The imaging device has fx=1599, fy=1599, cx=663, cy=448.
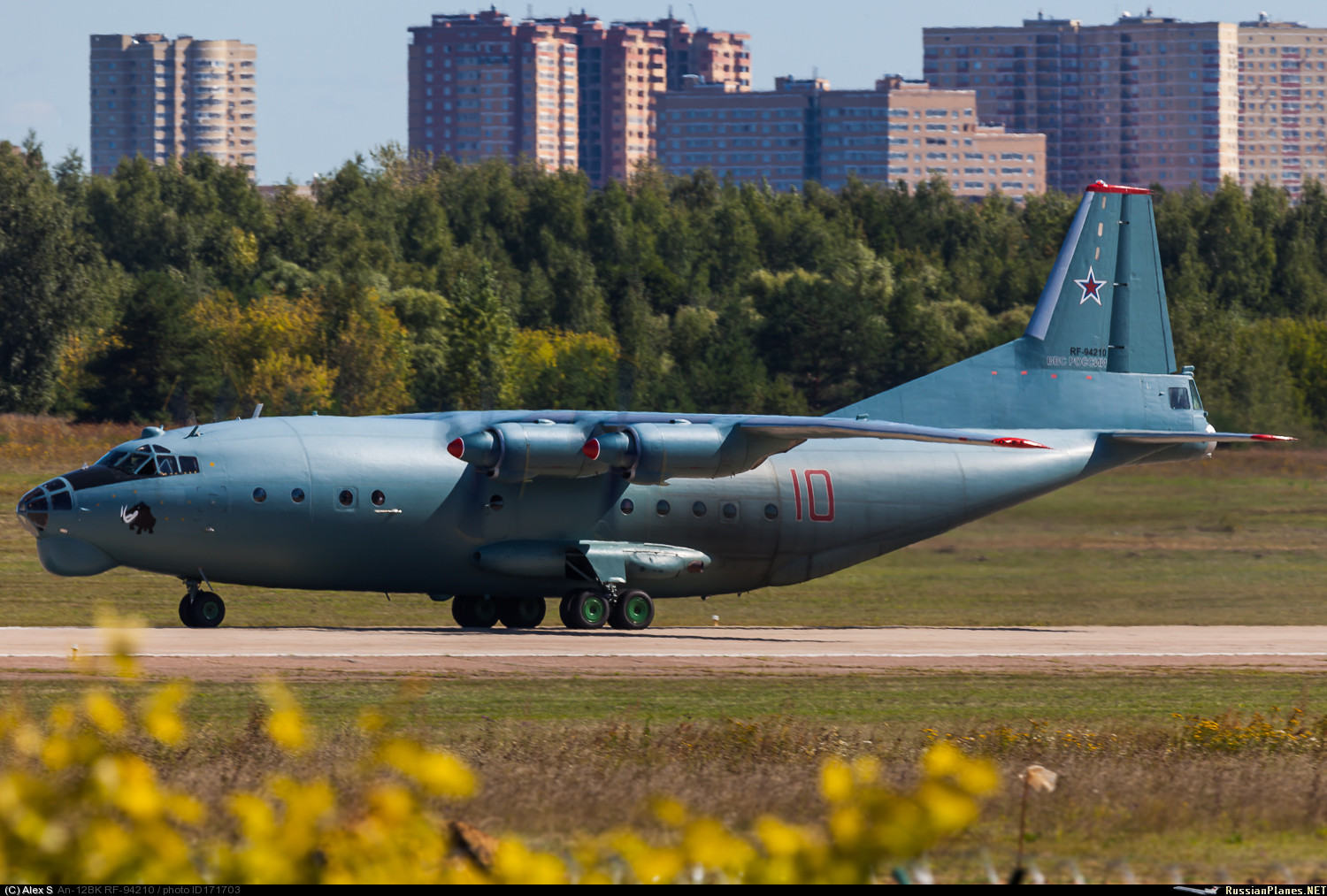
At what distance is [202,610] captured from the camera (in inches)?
1038

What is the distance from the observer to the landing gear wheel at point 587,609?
27.6 meters

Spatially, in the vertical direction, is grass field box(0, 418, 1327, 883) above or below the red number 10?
below

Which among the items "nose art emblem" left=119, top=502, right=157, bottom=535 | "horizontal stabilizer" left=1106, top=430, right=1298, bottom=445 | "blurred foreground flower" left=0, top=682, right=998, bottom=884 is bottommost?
"nose art emblem" left=119, top=502, right=157, bottom=535

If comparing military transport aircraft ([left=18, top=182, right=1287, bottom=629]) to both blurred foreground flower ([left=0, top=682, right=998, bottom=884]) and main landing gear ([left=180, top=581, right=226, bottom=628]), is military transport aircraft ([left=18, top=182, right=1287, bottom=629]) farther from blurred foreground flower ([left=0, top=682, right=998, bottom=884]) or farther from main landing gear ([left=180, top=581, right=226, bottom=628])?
blurred foreground flower ([left=0, top=682, right=998, bottom=884])

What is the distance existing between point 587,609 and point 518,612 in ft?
6.70

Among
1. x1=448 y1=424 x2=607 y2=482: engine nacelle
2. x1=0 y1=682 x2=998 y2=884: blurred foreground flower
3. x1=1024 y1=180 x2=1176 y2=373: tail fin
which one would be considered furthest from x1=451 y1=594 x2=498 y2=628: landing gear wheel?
x1=0 y1=682 x2=998 y2=884: blurred foreground flower

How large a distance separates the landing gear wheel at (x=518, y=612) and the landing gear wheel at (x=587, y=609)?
1561 millimetres

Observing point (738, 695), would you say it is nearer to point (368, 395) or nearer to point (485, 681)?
point (485, 681)

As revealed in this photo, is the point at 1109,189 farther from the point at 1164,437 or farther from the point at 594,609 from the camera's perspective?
the point at 594,609

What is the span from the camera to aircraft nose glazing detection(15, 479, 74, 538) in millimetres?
24859

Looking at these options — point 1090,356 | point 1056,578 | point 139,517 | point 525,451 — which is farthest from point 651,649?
point 1056,578

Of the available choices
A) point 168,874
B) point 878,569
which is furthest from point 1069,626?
point 168,874

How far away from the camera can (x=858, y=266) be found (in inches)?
3388

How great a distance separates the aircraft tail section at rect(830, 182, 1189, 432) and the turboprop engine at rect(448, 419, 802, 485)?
16.9 feet
